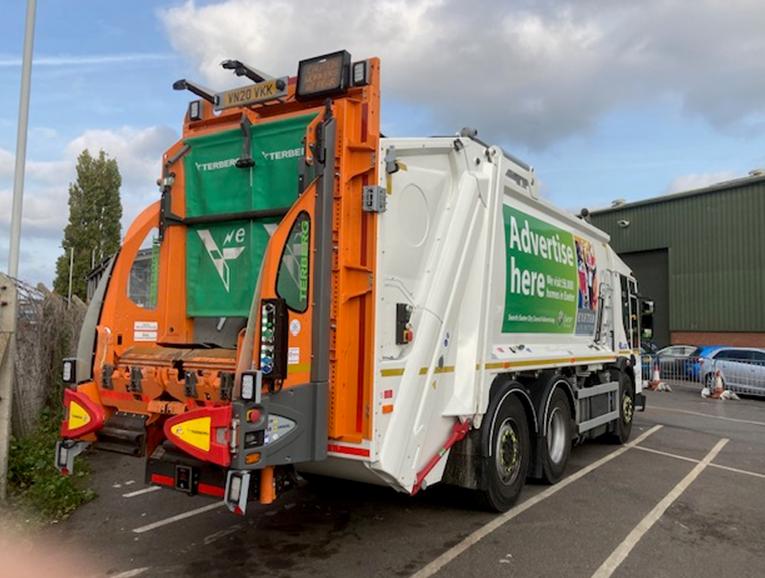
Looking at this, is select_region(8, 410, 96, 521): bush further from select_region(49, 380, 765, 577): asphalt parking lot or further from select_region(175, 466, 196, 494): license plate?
select_region(175, 466, 196, 494): license plate

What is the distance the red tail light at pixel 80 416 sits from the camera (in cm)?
462

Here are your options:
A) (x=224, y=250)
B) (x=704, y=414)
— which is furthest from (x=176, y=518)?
(x=704, y=414)

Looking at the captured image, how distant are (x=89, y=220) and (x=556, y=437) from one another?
134 feet

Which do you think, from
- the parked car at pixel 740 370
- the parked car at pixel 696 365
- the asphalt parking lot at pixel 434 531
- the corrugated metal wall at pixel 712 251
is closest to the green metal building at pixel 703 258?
the corrugated metal wall at pixel 712 251

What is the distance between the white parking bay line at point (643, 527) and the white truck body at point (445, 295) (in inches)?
55.0

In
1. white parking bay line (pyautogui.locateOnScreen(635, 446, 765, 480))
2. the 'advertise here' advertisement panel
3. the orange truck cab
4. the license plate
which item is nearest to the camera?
the orange truck cab

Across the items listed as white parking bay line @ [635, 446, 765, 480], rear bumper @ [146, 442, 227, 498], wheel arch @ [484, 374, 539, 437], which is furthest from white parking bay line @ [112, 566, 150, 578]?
white parking bay line @ [635, 446, 765, 480]

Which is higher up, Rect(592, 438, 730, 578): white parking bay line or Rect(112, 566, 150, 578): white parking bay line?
Rect(592, 438, 730, 578): white parking bay line

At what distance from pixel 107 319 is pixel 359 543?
266cm

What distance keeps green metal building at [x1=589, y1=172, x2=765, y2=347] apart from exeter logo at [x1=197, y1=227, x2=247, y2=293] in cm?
2848

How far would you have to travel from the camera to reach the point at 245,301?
4.95 m

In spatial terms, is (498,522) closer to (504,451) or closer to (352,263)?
(504,451)

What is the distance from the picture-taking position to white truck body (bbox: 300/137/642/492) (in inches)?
176

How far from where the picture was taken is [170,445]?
434cm
